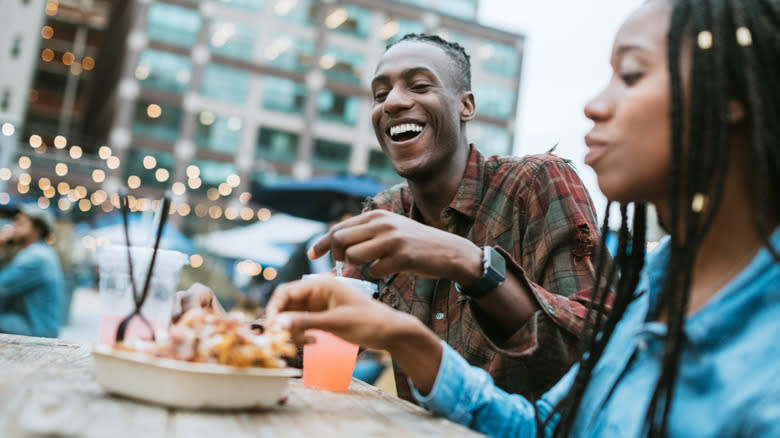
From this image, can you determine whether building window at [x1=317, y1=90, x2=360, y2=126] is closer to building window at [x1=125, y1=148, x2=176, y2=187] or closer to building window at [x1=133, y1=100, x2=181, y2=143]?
building window at [x1=133, y1=100, x2=181, y2=143]

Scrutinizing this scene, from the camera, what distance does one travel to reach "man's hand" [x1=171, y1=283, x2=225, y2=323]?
146cm

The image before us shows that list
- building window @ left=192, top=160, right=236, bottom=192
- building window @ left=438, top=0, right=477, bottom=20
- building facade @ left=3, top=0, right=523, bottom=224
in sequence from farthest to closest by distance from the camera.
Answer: building window @ left=438, top=0, right=477, bottom=20
building window @ left=192, top=160, right=236, bottom=192
building facade @ left=3, top=0, right=523, bottom=224

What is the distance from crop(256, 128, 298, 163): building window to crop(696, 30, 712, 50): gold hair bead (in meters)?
30.9

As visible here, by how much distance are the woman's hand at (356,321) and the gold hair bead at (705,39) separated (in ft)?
2.13

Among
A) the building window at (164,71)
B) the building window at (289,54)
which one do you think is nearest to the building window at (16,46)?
the building window at (164,71)

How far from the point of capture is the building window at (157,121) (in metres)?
29.5

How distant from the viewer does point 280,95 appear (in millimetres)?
31766

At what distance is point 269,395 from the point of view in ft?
3.37

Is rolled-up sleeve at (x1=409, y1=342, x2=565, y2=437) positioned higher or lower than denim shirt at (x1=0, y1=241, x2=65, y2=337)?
higher

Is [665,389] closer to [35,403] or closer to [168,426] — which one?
[168,426]

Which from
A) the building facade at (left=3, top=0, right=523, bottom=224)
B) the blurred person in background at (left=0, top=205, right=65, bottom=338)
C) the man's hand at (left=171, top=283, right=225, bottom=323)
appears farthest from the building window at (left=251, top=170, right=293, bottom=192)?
the man's hand at (left=171, top=283, right=225, bottom=323)

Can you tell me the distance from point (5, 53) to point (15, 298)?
18920 millimetres

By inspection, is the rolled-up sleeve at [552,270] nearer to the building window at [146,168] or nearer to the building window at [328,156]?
the building window at [146,168]

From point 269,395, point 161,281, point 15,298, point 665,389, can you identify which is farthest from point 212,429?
point 15,298
